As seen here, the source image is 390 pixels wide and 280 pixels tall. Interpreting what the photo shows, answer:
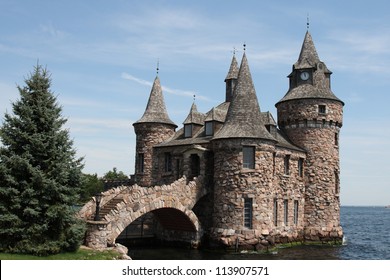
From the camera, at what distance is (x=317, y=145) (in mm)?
39094

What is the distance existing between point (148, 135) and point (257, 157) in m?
13.8

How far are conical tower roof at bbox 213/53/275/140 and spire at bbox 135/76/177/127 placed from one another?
35.2 ft

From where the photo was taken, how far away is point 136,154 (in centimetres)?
4391

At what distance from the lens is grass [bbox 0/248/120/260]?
19919 millimetres

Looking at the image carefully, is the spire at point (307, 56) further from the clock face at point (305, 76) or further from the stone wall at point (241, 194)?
the stone wall at point (241, 194)

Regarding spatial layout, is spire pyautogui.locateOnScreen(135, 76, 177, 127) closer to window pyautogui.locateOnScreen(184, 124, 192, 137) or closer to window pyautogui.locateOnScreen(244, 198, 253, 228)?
window pyautogui.locateOnScreen(184, 124, 192, 137)

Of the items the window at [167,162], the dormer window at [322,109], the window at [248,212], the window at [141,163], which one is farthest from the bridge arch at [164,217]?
the dormer window at [322,109]

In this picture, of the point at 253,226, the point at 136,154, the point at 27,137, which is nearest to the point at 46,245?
the point at 27,137

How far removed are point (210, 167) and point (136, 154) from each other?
11144 mm

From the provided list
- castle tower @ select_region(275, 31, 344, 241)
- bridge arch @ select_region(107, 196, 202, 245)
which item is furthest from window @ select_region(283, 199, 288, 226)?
bridge arch @ select_region(107, 196, 202, 245)

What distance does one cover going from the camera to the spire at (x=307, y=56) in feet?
134

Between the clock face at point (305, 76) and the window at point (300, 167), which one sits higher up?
the clock face at point (305, 76)

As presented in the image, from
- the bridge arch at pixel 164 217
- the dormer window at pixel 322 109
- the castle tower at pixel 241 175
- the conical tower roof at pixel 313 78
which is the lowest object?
the bridge arch at pixel 164 217
